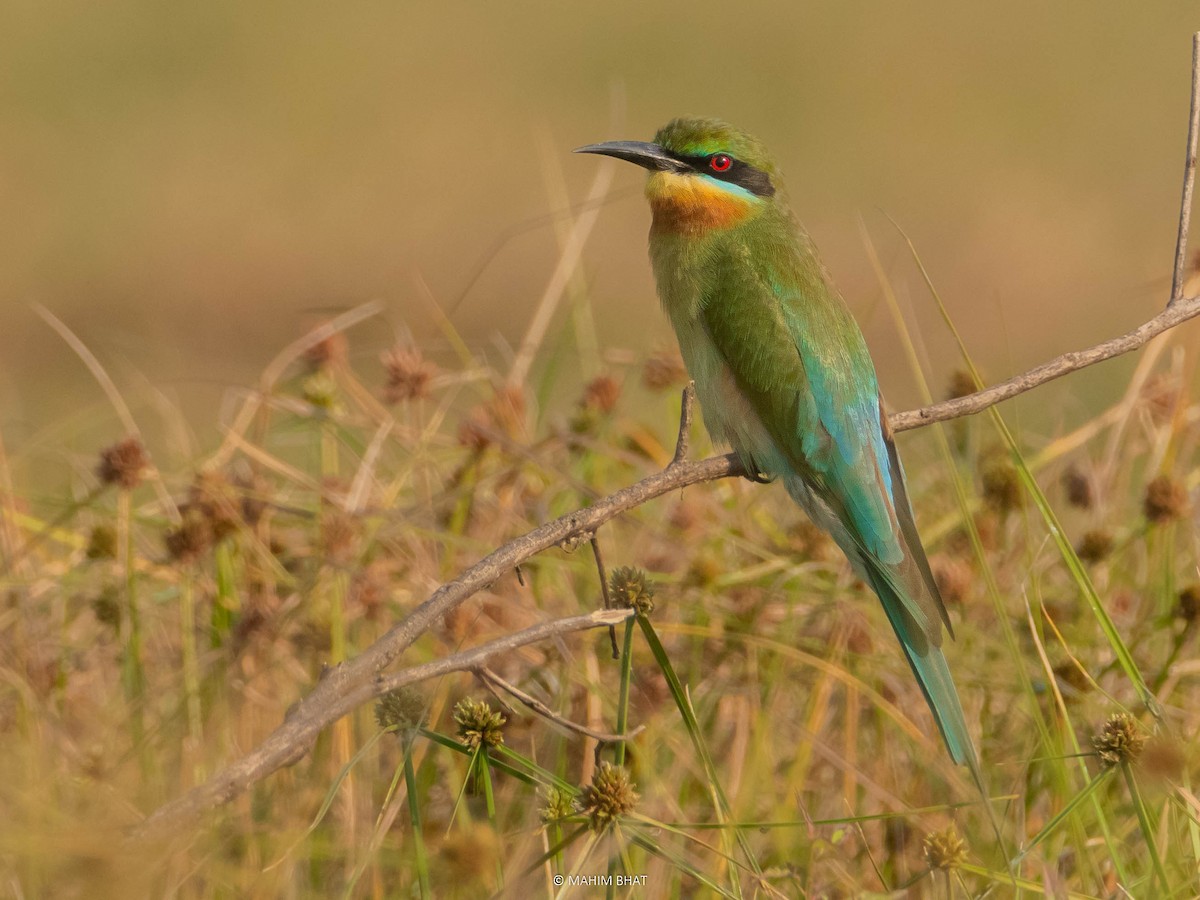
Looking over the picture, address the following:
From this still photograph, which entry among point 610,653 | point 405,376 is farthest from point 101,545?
point 610,653

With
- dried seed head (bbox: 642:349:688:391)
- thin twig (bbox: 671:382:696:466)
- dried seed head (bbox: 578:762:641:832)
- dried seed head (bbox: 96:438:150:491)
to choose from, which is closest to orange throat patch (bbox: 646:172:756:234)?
dried seed head (bbox: 642:349:688:391)

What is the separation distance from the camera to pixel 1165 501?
2.86 meters

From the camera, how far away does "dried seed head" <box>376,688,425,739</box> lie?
185 centimetres

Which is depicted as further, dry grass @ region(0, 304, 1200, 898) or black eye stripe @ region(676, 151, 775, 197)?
black eye stripe @ region(676, 151, 775, 197)

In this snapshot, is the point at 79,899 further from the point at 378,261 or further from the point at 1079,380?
the point at 378,261

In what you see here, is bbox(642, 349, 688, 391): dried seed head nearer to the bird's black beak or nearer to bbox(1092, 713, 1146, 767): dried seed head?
the bird's black beak

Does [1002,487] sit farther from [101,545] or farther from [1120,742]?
[101,545]

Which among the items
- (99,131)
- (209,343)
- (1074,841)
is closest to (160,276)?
(209,343)

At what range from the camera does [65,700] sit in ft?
9.18

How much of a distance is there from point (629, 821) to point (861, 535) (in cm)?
101

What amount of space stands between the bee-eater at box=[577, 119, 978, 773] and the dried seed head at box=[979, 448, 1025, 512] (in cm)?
31

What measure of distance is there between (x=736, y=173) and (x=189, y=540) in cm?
131

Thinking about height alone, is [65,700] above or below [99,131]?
below

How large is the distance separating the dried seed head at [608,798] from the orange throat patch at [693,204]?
1.53 m
